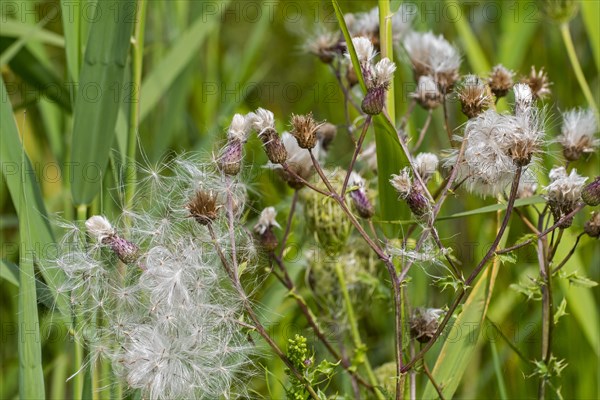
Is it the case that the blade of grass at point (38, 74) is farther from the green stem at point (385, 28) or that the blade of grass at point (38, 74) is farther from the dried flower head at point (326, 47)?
the green stem at point (385, 28)

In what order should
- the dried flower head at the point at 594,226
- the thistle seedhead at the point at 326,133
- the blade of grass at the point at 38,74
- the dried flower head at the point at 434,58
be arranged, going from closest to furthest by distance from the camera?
the dried flower head at the point at 594,226 → the dried flower head at the point at 434,58 → the thistle seedhead at the point at 326,133 → the blade of grass at the point at 38,74

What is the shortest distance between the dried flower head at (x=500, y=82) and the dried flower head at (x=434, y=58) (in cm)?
10

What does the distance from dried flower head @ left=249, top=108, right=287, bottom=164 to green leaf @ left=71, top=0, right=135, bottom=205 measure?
1.43ft

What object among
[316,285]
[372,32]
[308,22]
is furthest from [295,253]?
[308,22]

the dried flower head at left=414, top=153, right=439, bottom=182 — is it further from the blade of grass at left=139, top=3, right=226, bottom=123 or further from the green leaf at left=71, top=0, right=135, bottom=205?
the blade of grass at left=139, top=3, right=226, bottom=123

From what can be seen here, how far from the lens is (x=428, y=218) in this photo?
1362 mm

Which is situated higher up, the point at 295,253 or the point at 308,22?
the point at 308,22

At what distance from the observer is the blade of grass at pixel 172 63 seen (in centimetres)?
224

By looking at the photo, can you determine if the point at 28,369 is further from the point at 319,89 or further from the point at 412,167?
the point at 319,89

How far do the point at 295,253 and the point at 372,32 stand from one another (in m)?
0.55

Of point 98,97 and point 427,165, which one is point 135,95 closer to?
point 98,97

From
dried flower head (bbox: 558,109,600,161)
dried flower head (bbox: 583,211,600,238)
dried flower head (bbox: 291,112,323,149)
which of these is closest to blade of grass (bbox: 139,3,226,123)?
dried flower head (bbox: 291,112,323,149)

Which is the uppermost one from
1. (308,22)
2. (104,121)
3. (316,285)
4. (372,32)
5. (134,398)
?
(308,22)

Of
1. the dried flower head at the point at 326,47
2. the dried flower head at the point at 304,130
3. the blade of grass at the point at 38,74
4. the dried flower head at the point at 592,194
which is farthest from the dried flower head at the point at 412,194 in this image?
the blade of grass at the point at 38,74
